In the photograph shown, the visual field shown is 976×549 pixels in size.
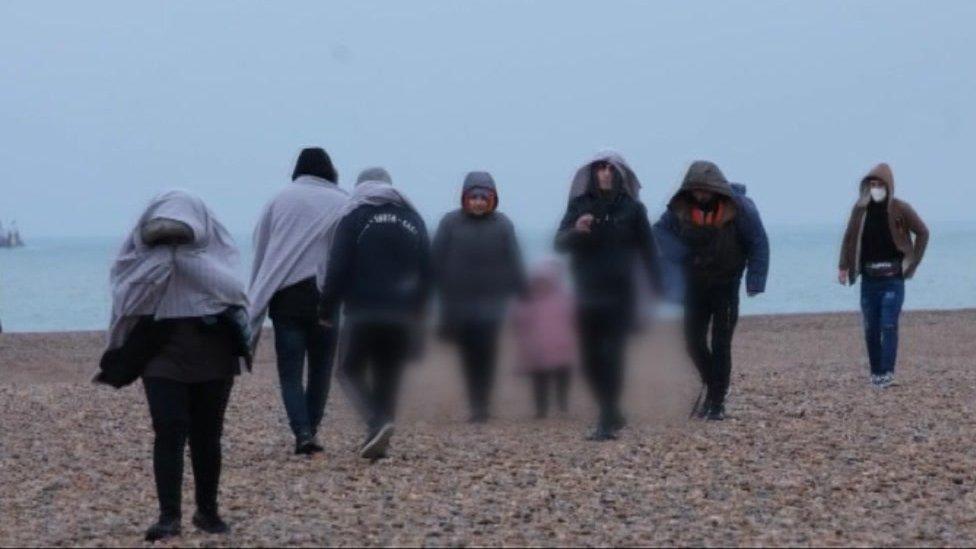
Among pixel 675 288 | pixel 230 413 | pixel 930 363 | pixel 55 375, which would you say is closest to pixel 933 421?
pixel 675 288

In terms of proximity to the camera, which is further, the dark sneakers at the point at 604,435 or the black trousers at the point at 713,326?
the black trousers at the point at 713,326

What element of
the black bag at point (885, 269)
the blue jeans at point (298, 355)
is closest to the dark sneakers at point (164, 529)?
the blue jeans at point (298, 355)

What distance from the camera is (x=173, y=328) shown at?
8.37 m

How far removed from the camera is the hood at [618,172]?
1176cm

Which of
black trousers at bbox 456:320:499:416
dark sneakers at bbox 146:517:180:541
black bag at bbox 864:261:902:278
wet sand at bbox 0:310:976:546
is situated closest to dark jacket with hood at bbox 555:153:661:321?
wet sand at bbox 0:310:976:546

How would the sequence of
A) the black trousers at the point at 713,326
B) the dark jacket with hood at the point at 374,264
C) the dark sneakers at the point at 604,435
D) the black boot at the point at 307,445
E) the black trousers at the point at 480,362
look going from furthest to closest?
the black trousers at the point at 480,362 → the black trousers at the point at 713,326 → the dark sneakers at the point at 604,435 → the black boot at the point at 307,445 → the dark jacket with hood at the point at 374,264

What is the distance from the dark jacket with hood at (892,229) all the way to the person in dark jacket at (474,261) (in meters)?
3.38

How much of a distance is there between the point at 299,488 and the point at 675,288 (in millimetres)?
3416

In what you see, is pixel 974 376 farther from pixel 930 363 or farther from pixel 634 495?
pixel 634 495

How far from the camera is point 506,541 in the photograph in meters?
8.23

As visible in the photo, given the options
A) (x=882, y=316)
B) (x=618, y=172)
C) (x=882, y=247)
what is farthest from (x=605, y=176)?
(x=882, y=316)

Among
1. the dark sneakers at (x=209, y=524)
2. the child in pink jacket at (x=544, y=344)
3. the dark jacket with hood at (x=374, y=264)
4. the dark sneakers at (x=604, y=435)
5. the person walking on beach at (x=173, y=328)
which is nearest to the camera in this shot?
the person walking on beach at (x=173, y=328)

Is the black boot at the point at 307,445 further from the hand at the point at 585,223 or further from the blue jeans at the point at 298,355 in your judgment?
the hand at the point at 585,223

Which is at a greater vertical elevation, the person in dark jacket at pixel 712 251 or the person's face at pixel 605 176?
the person's face at pixel 605 176
